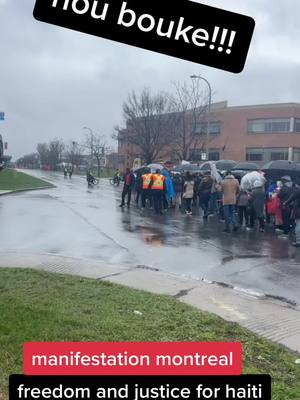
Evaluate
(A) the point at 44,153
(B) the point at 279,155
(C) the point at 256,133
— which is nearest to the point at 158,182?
(B) the point at 279,155

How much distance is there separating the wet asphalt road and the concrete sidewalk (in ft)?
1.63

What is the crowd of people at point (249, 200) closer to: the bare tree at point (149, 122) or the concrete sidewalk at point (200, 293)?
the concrete sidewalk at point (200, 293)

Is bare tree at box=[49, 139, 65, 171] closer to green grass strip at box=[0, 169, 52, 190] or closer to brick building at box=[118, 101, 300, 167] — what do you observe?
brick building at box=[118, 101, 300, 167]

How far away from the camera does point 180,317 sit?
541 centimetres

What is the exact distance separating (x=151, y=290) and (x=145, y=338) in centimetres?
221

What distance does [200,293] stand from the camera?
22.5 feet

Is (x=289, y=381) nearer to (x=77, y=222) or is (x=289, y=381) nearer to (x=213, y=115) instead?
(x=77, y=222)

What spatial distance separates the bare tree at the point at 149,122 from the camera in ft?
156

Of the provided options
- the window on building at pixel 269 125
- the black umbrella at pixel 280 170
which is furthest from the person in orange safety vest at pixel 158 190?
the window on building at pixel 269 125

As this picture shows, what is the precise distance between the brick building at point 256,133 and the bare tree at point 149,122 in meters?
15.0

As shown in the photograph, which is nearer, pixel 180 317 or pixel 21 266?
pixel 180 317

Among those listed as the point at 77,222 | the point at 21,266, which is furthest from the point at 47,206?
the point at 21,266

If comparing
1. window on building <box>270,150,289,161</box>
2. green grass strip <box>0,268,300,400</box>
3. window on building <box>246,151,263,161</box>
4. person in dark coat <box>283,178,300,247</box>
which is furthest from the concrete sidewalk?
window on building <box>246,151,263,161</box>

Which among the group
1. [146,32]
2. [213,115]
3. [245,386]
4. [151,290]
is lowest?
[151,290]
